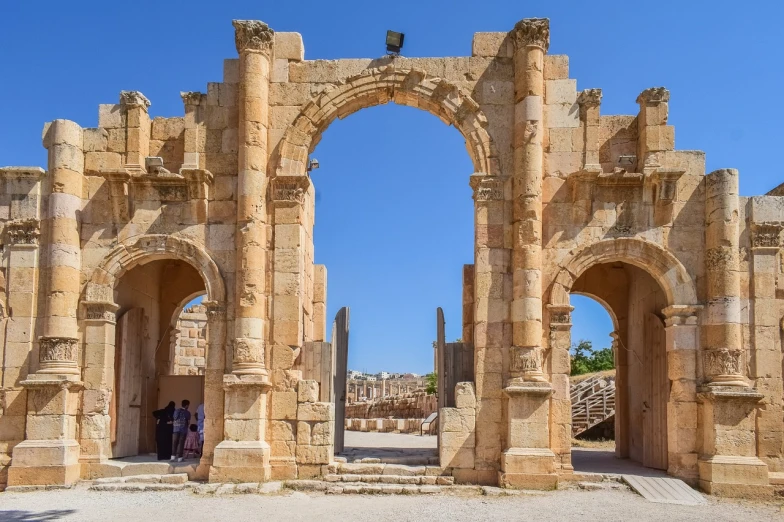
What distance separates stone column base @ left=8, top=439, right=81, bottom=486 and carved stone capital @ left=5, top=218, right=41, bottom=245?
2.93 m

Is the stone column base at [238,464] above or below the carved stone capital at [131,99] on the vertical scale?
below

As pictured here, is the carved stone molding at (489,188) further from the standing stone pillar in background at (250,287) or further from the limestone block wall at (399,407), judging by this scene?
the limestone block wall at (399,407)

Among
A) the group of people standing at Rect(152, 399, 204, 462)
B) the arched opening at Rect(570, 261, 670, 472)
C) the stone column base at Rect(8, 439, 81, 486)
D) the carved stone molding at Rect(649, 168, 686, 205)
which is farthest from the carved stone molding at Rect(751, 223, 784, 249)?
the stone column base at Rect(8, 439, 81, 486)

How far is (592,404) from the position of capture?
64.6 feet

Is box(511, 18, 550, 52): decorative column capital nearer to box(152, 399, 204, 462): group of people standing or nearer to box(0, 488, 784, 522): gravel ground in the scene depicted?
box(0, 488, 784, 522): gravel ground

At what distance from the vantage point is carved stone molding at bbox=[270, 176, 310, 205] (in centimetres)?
1174

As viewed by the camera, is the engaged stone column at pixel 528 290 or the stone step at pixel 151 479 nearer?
the engaged stone column at pixel 528 290

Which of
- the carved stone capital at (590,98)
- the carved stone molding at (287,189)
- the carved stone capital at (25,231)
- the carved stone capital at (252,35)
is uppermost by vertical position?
the carved stone capital at (252,35)

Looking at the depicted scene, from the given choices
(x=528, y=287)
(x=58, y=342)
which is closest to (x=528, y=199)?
(x=528, y=287)

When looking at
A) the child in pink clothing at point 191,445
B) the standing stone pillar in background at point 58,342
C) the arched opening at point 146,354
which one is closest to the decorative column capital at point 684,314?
the arched opening at point 146,354

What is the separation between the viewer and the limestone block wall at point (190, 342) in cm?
1934

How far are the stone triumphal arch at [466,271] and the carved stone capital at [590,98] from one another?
0.07 feet

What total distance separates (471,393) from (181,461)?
15.0ft

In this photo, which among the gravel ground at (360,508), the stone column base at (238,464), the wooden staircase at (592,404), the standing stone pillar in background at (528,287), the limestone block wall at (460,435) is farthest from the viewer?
the wooden staircase at (592,404)
